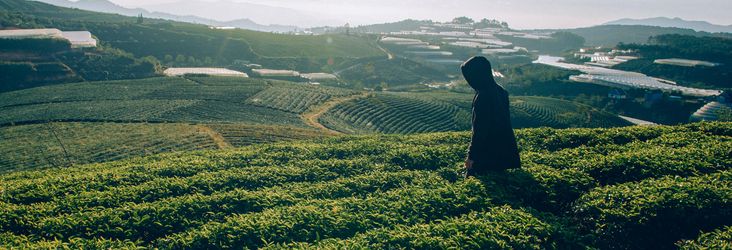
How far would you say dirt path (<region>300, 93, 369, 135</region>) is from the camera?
55.9m

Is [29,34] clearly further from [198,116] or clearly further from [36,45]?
[198,116]

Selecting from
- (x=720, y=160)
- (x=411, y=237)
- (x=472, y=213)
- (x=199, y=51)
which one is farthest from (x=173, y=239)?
(x=199, y=51)

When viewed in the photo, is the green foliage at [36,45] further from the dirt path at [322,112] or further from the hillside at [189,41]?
the dirt path at [322,112]

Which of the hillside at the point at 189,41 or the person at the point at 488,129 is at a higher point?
the hillside at the point at 189,41

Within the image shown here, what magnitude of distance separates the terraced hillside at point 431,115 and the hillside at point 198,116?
0.47 ft

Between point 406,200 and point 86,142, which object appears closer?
point 406,200

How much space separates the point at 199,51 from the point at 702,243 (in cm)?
12961

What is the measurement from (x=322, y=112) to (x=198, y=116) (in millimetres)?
16238

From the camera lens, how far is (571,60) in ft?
512

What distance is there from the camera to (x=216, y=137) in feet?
149

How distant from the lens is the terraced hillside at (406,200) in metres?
14.7

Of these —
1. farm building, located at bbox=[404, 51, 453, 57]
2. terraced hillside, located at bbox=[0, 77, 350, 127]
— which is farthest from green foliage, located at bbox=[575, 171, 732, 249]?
farm building, located at bbox=[404, 51, 453, 57]

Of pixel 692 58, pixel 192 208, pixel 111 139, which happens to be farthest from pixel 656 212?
pixel 692 58

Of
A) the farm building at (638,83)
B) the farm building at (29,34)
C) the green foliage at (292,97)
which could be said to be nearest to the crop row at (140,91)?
the green foliage at (292,97)
